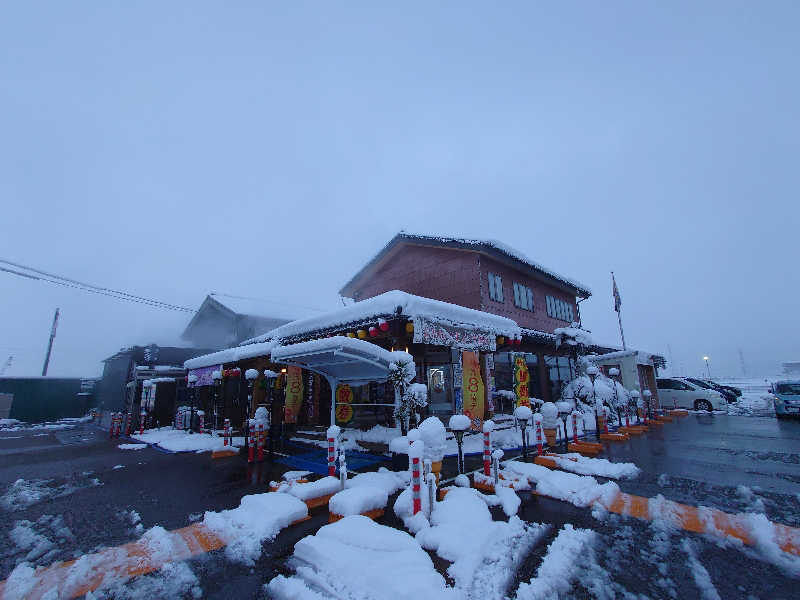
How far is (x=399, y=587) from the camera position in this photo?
3.13 meters

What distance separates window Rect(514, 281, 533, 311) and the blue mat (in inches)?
444

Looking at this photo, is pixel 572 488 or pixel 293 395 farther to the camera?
pixel 293 395

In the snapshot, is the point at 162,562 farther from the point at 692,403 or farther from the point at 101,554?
the point at 692,403

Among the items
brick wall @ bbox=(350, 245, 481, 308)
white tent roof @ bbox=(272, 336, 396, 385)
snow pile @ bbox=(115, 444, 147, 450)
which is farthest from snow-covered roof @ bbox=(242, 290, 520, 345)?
snow pile @ bbox=(115, 444, 147, 450)

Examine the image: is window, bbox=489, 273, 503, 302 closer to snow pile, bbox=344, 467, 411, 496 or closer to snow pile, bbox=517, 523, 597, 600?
snow pile, bbox=344, 467, 411, 496

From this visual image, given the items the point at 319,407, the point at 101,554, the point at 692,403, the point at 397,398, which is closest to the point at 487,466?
the point at 397,398

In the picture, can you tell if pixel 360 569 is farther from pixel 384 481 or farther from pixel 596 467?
pixel 596 467

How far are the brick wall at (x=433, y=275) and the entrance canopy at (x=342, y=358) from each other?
294 inches

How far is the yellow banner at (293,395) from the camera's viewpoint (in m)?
13.4

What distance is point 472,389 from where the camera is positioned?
1116cm

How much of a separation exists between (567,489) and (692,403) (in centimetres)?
2081

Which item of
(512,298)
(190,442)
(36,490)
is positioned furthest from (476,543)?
(512,298)

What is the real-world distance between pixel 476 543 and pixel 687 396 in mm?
23422

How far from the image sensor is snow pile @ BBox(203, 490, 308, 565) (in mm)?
4247
